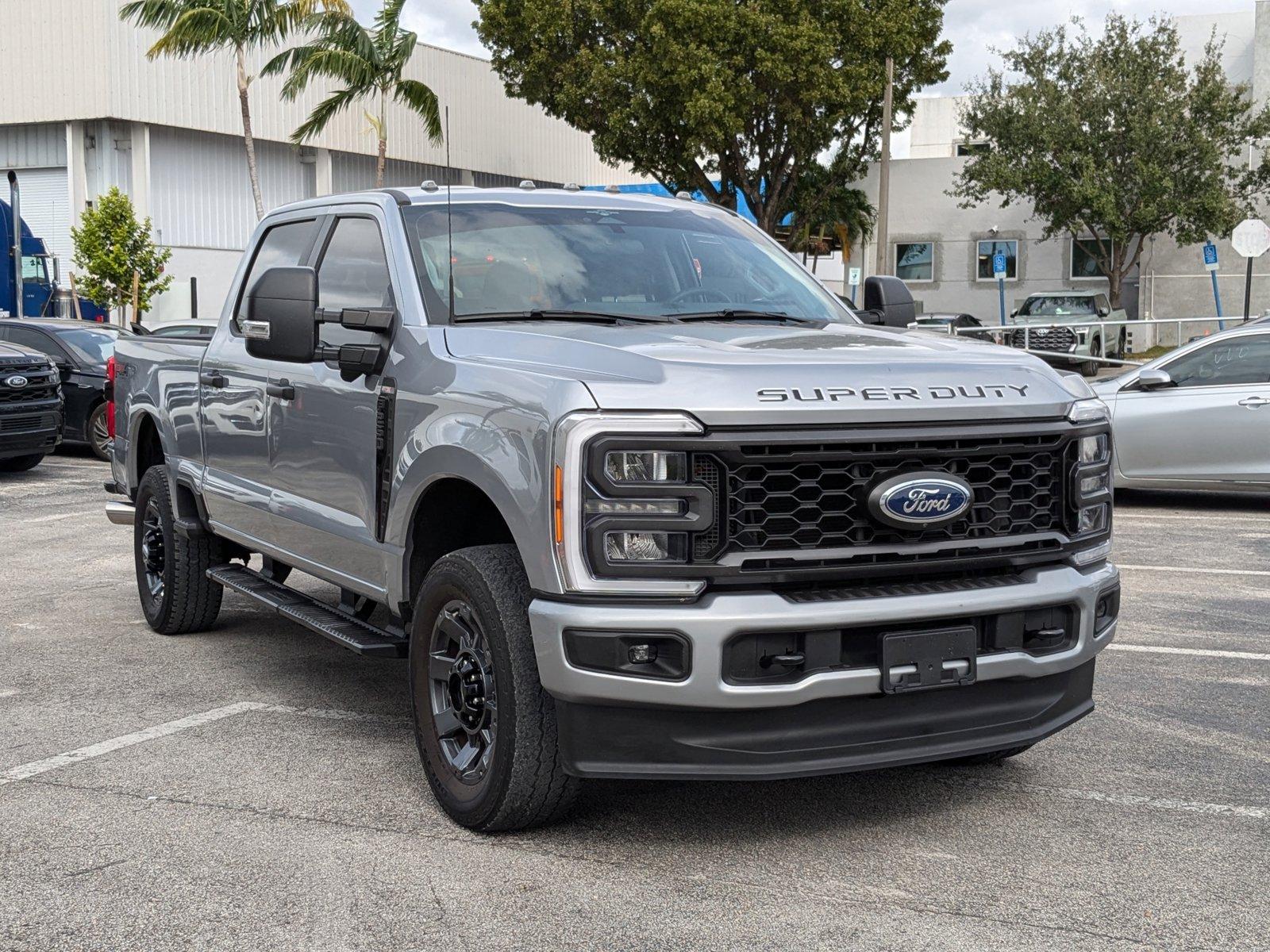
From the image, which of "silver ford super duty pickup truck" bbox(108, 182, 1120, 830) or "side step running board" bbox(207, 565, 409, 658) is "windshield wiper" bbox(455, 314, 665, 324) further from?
"side step running board" bbox(207, 565, 409, 658)

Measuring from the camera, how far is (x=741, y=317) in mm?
5367

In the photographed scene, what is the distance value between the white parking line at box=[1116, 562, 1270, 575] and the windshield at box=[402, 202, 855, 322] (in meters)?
4.23

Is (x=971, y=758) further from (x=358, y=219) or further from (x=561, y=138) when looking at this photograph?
(x=561, y=138)

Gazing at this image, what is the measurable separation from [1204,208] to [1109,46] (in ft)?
17.4

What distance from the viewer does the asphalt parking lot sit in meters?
3.79

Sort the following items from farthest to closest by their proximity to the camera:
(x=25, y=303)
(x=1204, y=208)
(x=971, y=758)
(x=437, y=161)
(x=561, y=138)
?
(x=561, y=138)
(x=437, y=161)
(x=1204, y=208)
(x=25, y=303)
(x=971, y=758)

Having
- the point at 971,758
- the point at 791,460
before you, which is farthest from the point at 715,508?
the point at 971,758

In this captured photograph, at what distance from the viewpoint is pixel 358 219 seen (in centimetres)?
575

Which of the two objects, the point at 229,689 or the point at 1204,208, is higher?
the point at 1204,208

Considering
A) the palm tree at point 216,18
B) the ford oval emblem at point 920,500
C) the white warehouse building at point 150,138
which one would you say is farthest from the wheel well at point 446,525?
the white warehouse building at point 150,138

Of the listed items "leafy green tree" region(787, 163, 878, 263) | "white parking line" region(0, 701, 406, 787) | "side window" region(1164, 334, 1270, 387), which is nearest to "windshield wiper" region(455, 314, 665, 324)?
"white parking line" region(0, 701, 406, 787)

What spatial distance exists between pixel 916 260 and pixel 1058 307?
49.9ft

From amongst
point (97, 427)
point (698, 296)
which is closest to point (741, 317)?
point (698, 296)

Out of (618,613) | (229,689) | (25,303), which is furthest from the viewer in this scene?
(25,303)
